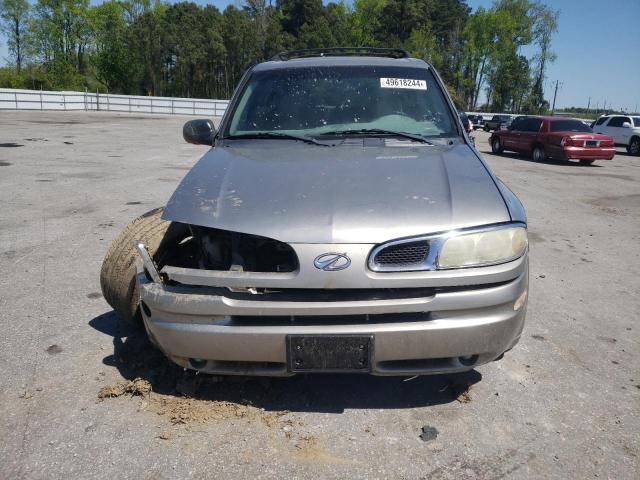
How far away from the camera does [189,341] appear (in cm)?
238

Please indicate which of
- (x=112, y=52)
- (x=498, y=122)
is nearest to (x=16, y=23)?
(x=112, y=52)

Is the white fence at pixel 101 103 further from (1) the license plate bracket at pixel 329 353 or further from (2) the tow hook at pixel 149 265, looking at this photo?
(1) the license plate bracket at pixel 329 353

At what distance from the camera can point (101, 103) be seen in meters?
38.3

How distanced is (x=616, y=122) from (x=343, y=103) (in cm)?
2230

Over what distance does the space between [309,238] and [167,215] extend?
0.75 m

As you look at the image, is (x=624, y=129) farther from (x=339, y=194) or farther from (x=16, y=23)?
(x=16, y=23)

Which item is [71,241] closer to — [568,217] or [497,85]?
[568,217]

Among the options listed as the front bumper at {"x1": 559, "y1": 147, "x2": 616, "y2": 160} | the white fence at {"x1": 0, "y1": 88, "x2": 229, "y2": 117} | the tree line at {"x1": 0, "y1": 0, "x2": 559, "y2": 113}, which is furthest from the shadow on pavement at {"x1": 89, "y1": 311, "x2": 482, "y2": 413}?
the tree line at {"x1": 0, "y1": 0, "x2": 559, "y2": 113}

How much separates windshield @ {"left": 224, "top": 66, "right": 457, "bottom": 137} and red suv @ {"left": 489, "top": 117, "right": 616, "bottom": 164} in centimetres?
1336

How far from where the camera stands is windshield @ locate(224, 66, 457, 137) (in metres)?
3.57

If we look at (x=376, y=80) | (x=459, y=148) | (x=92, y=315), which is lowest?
(x=92, y=315)

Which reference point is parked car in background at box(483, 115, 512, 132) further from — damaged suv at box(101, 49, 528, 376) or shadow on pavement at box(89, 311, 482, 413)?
damaged suv at box(101, 49, 528, 376)

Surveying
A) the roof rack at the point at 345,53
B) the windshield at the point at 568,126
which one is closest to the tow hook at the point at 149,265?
the roof rack at the point at 345,53

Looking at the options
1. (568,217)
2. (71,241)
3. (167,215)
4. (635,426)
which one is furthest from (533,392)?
(568,217)
